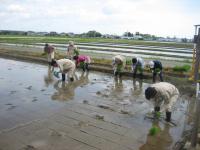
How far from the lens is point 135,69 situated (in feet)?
36.4

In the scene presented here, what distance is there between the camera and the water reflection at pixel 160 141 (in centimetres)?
494

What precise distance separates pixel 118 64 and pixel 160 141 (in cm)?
631

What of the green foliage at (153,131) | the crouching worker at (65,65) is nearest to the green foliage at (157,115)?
the green foliage at (153,131)

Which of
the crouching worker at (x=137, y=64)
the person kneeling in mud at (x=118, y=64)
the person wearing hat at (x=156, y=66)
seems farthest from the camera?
the person kneeling in mud at (x=118, y=64)

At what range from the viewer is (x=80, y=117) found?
6.35 metres

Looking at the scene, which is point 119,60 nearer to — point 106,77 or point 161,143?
point 106,77

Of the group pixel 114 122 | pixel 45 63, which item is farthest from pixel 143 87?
pixel 45 63

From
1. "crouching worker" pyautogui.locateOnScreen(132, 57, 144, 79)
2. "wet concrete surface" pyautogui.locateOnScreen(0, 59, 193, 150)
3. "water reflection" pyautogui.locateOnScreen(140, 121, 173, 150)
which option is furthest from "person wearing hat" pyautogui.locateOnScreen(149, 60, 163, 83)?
"water reflection" pyautogui.locateOnScreen(140, 121, 173, 150)

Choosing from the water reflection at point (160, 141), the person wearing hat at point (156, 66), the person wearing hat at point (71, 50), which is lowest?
the water reflection at point (160, 141)

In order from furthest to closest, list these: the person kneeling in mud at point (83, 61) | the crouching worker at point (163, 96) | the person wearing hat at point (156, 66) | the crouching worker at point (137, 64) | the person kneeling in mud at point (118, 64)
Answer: the person kneeling in mud at point (83, 61)
the person kneeling in mud at point (118, 64)
the crouching worker at point (137, 64)
the person wearing hat at point (156, 66)
the crouching worker at point (163, 96)

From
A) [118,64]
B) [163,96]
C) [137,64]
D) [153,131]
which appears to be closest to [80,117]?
[153,131]

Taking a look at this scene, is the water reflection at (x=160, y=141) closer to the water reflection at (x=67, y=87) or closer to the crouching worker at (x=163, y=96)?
the crouching worker at (x=163, y=96)

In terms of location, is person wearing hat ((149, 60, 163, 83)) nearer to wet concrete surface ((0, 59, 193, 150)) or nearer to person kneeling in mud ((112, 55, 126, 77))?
wet concrete surface ((0, 59, 193, 150))

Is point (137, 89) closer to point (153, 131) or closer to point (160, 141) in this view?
point (153, 131)
